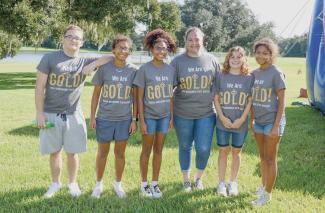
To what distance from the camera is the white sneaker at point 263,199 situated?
4.55m

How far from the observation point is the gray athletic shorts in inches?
188

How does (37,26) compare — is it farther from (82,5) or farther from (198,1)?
(198,1)

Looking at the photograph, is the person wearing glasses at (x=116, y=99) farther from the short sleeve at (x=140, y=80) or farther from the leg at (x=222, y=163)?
the leg at (x=222, y=163)

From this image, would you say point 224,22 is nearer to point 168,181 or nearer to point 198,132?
point 168,181

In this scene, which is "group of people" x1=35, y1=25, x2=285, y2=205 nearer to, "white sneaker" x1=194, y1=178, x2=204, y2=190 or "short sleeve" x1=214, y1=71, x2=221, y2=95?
"short sleeve" x1=214, y1=71, x2=221, y2=95

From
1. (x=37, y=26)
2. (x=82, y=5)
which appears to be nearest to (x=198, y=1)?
(x=82, y=5)

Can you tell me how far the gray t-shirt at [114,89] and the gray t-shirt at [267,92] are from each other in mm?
1254

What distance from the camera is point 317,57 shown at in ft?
30.6

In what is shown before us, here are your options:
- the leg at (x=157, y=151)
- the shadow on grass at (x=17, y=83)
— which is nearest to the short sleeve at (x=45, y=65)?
the leg at (x=157, y=151)

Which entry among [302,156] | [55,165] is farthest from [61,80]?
[302,156]

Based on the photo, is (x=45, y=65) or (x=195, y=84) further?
(x=195, y=84)

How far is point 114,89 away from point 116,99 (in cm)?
10

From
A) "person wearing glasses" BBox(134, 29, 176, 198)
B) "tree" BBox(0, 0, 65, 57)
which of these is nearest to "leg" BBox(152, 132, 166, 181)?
"person wearing glasses" BBox(134, 29, 176, 198)

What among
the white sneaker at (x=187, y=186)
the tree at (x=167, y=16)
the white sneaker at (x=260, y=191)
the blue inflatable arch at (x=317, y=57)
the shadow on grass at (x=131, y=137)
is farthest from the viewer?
the tree at (x=167, y=16)
